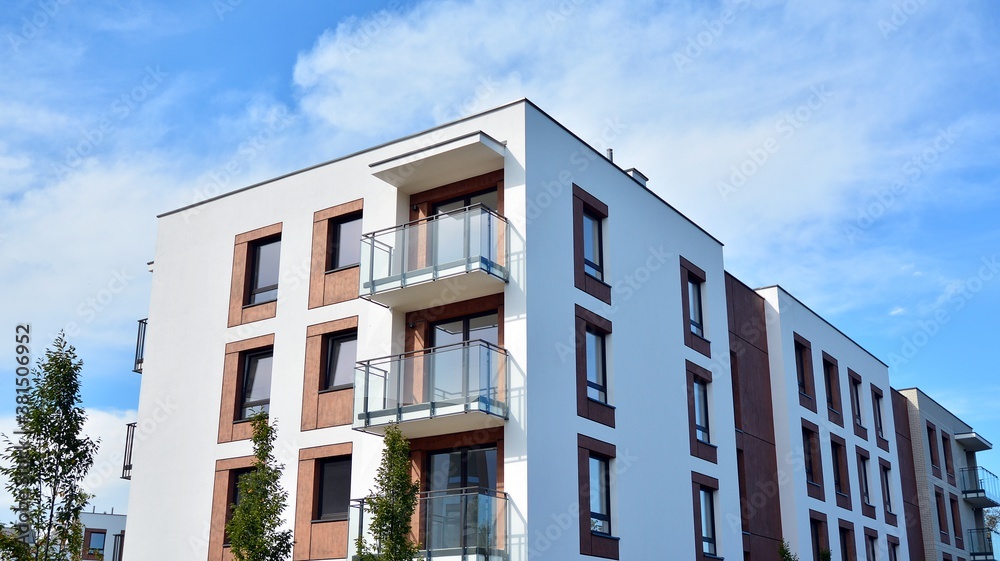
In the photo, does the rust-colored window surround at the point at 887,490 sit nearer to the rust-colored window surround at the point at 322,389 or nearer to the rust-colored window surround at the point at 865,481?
the rust-colored window surround at the point at 865,481

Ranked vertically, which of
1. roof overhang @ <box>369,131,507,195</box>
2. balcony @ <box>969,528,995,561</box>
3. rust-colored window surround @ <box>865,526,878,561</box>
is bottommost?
rust-colored window surround @ <box>865,526,878,561</box>

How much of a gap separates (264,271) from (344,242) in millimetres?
2205

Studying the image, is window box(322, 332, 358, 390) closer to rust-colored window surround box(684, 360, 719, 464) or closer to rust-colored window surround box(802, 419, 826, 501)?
rust-colored window surround box(684, 360, 719, 464)

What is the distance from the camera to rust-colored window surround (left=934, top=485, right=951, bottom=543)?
1543 inches

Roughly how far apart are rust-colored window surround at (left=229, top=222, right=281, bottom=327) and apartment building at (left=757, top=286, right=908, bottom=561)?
1393 centimetres

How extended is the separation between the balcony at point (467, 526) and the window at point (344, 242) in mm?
6021

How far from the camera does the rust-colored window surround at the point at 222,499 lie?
67.7 ft

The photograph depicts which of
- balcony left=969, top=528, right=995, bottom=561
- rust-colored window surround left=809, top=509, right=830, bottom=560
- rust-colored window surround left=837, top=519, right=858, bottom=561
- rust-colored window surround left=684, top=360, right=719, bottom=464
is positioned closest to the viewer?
rust-colored window surround left=684, top=360, right=719, bottom=464

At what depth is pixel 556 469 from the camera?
18109mm

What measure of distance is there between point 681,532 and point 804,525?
7198 millimetres

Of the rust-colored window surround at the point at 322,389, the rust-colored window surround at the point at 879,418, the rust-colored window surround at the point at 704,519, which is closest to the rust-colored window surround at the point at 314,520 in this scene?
the rust-colored window surround at the point at 322,389

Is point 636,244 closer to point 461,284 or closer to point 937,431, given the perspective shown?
point 461,284

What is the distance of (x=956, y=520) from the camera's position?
42.2 meters

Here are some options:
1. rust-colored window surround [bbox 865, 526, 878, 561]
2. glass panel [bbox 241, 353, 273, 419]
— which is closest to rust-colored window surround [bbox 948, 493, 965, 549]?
rust-colored window surround [bbox 865, 526, 878, 561]
